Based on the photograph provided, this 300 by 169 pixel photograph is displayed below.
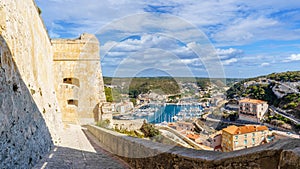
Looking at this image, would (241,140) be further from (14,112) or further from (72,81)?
(72,81)

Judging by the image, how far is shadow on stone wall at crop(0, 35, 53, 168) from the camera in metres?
4.35

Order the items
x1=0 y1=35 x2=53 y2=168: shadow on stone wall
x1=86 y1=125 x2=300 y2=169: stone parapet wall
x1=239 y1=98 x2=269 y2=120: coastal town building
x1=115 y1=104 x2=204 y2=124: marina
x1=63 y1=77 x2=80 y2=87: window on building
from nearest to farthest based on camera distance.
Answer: x1=86 y1=125 x2=300 y2=169: stone parapet wall, x1=0 y1=35 x2=53 y2=168: shadow on stone wall, x1=115 y1=104 x2=204 y2=124: marina, x1=239 y1=98 x2=269 y2=120: coastal town building, x1=63 y1=77 x2=80 y2=87: window on building

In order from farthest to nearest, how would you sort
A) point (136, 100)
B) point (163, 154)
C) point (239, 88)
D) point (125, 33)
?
1. point (239, 88)
2. point (136, 100)
3. point (125, 33)
4. point (163, 154)

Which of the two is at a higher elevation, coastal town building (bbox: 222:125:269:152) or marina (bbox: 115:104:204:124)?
marina (bbox: 115:104:204:124)

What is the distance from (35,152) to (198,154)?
4.40 meters

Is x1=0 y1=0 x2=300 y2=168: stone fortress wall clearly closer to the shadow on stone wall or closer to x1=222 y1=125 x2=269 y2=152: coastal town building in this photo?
the shadow on stone wall

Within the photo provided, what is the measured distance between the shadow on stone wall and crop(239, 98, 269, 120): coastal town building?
561cm

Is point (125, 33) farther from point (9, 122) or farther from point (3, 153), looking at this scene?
point (3, 153)

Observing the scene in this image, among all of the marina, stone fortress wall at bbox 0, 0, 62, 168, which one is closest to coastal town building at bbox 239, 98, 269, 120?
the marina

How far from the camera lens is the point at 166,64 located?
18.8ft

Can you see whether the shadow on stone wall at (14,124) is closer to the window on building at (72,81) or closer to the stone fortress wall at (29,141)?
the stone fortress wall at (29,141)

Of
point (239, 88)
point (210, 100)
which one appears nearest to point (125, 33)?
point (210, 100)

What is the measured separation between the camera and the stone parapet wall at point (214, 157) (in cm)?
186

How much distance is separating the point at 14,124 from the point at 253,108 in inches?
254
